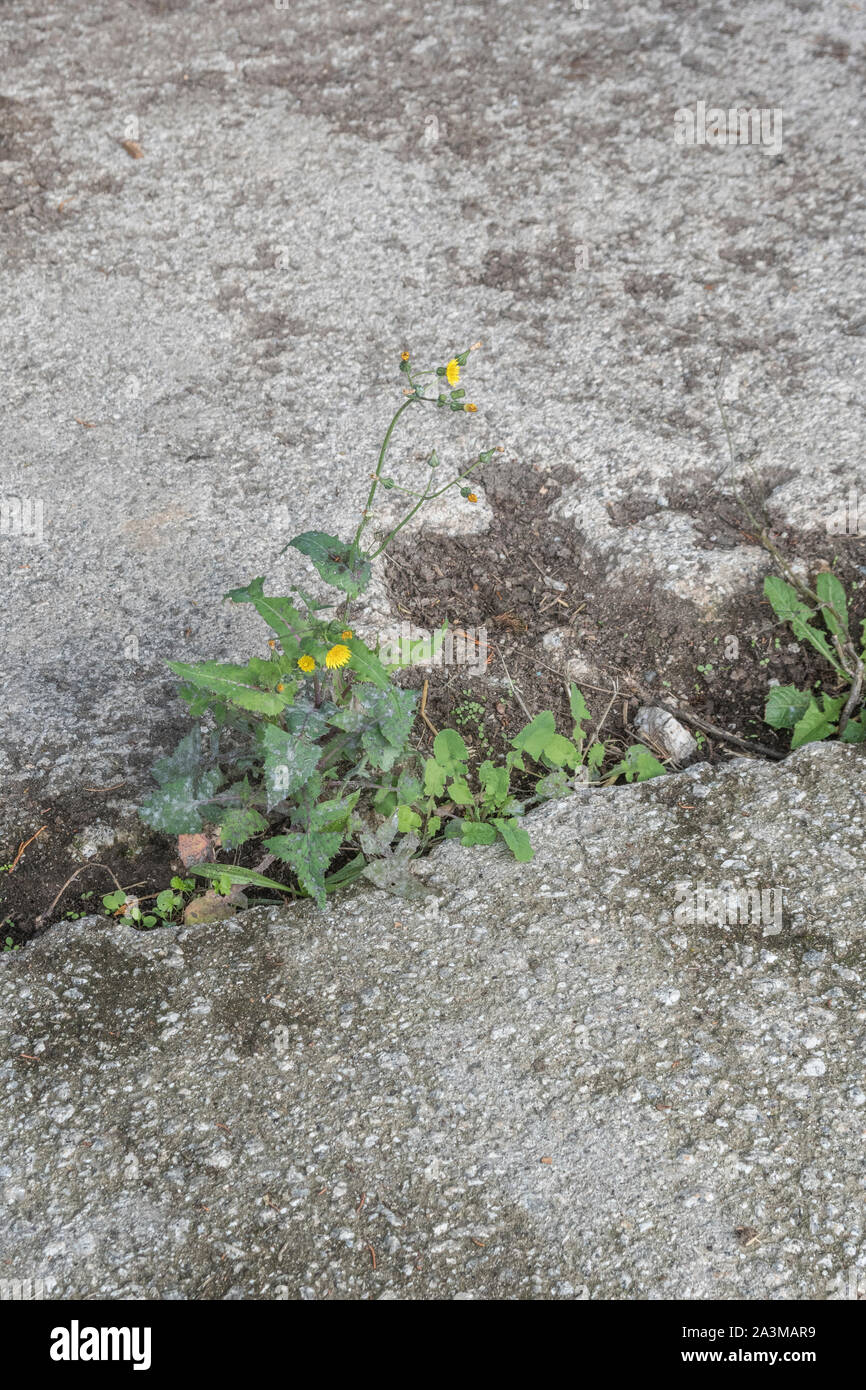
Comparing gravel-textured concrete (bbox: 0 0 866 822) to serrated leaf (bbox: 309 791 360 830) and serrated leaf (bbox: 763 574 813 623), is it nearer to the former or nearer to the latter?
serrated leaf (bbox: 763 574 813 623)

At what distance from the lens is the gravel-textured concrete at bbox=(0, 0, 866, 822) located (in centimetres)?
302

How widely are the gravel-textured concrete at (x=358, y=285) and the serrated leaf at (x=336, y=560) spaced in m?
0.76

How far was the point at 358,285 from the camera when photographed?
396 cm

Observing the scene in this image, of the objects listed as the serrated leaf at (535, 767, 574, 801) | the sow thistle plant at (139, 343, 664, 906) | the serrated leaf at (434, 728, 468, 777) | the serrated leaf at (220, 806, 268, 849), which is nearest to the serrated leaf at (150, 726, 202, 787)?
the sow thistle plant at (139, 343, 664, 906)

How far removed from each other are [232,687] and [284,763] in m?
0.19

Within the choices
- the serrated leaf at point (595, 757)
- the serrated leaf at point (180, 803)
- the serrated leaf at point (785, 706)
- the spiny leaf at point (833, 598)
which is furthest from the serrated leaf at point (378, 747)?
the spiny leaf at point (833, 598)

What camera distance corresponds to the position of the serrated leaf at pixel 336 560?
2092 millimetres

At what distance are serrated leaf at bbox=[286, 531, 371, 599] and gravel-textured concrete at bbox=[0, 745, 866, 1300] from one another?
707mm

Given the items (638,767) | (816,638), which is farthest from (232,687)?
(816,638)

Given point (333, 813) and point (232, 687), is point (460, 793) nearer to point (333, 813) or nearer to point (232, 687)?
point (333, 813)

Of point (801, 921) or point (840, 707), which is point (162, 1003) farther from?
point (840, 707)

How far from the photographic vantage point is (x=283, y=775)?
209 cm
